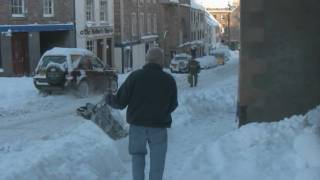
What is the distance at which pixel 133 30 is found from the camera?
2232 inches

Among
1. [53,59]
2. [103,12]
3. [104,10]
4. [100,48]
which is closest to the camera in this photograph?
[53,59]

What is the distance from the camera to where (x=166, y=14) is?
72.3 metres

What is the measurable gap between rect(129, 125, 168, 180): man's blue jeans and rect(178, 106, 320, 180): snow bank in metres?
1.16

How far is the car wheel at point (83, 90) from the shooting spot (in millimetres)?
24281

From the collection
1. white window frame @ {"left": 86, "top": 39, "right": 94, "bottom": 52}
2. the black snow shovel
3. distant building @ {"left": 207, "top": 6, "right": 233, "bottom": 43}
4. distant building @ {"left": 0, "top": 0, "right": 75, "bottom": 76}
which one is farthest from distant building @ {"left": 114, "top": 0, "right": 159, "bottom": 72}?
distant building @ {"left": 207, "top": 6, "right": 233, "bottom": 43}

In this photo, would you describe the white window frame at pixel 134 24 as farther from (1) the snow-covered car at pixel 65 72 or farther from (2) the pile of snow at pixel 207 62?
(1) the snow-covered car at pixel 65 72

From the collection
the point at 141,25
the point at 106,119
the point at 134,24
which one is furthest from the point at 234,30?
the point at 106,119

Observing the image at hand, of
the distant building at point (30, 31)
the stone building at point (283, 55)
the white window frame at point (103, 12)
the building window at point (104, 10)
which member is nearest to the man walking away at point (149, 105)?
the stone building at point (283, 55)

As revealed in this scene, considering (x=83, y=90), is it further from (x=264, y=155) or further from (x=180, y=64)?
(x=180, y=64)

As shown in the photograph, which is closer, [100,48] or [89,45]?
[89,45]

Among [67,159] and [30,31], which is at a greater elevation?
[30,31]

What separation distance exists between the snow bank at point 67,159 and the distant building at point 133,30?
41784mm

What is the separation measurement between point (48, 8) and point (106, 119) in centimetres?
2870

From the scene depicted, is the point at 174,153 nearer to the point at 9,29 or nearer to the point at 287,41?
the point at 287,41
